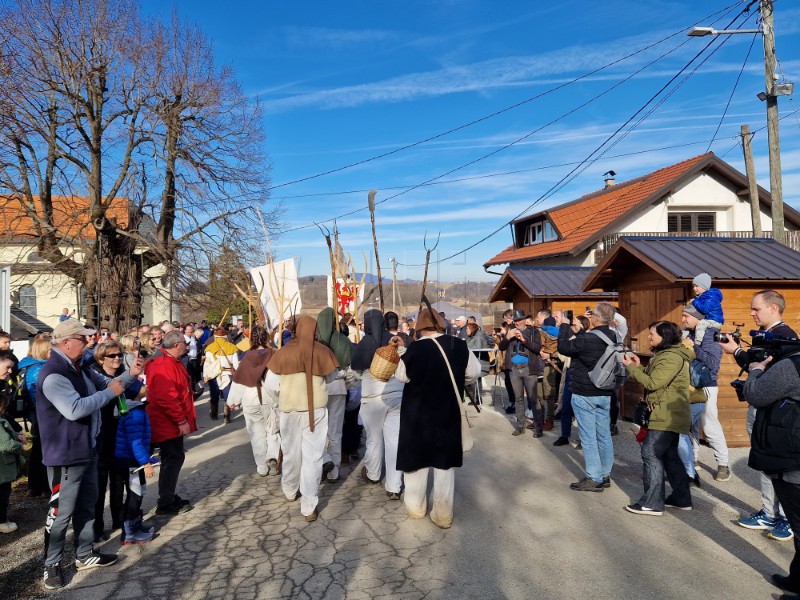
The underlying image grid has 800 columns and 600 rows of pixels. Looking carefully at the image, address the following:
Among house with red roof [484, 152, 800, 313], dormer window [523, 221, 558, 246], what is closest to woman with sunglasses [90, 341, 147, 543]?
house with red roof [484, 152, 800, 313]

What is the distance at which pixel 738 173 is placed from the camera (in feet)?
73.2

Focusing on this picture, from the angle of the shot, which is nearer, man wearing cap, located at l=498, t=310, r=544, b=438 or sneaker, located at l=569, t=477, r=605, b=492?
sneaker, located at l=569, t=477, r=605, b=492

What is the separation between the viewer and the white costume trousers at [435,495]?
4961mm

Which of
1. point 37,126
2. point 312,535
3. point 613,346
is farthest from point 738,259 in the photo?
point 37,126

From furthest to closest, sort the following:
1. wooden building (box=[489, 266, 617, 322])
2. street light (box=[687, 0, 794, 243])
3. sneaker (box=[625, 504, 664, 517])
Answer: wooden building (box=[489, 266, 617, 322])
street light (box=[687, 0, 794, 243])
sneaker (box=[625, 504, 664, 517])

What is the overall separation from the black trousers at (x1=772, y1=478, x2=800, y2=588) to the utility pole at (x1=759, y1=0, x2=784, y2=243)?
27.6ft

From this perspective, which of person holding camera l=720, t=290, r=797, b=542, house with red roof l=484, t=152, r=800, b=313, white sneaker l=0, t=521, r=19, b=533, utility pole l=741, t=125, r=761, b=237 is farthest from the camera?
house with red roof l=484, t=152, r=800, b=313

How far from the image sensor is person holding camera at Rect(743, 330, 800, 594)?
11.4 feet

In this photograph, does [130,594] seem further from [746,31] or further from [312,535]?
[746,31]

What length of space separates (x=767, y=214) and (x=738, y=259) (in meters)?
17.5

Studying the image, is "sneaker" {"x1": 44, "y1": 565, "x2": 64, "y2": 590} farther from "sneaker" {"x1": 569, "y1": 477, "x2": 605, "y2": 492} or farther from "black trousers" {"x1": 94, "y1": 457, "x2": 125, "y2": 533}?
"sneaker" {"x1": 569, "y1": 477, "x2": 605, "y2": 492}

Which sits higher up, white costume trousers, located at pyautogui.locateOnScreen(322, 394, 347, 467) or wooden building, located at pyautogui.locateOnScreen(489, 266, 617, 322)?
wooden building, located at pyautogui.locateOnScreen(489, 266, 617, 322)

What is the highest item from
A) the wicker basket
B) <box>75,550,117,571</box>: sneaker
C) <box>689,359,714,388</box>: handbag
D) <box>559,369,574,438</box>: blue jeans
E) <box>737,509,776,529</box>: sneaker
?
the wicker basket

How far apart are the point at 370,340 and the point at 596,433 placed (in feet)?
8.65
